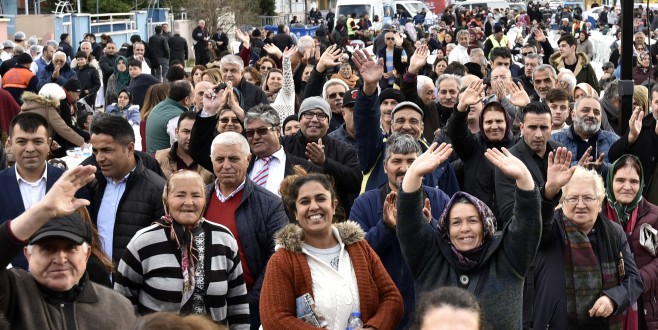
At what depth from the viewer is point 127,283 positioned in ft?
17.7

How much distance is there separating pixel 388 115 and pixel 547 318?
3033mm

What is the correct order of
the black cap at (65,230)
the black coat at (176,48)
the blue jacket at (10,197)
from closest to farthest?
the black cap at (65,230)
the blue jacket at (10,197)
the black coat at (176,48)

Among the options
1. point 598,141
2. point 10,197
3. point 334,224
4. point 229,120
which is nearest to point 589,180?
point 334,224

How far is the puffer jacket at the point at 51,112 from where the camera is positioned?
33.0ft

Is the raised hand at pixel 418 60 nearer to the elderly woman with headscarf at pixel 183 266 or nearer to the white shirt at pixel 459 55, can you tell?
the elderly woman with headscarf at pixel 183 266

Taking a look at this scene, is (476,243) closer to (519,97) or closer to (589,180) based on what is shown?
(589,180)

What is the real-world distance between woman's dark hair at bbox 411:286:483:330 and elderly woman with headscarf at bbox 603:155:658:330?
Answer: 3.16 meters

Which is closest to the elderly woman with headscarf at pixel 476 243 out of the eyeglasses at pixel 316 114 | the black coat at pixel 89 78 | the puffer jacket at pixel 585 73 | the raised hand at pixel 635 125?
the eyeglasses at pixel 316 114

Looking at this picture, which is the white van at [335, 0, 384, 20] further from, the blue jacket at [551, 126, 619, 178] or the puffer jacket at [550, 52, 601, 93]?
the blue jacket at [551, 126, 619, 178]

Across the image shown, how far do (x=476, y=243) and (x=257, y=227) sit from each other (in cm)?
145

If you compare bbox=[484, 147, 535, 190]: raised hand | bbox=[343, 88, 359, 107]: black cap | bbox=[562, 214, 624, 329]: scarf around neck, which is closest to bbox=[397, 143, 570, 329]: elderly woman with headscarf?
bbox=[484, 147, 535, 190]: raised hand

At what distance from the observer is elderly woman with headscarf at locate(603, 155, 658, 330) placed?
6.59m

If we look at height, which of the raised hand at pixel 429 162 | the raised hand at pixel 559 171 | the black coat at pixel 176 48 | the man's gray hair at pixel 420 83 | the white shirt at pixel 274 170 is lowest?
the white shirt at pixel 274 170

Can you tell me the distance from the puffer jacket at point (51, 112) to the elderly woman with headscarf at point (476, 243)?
5691 mm
